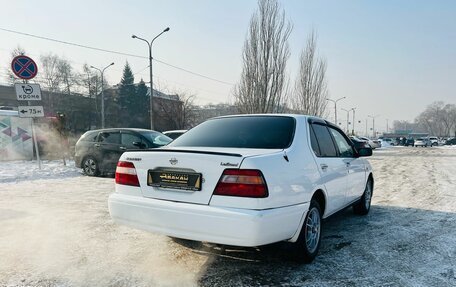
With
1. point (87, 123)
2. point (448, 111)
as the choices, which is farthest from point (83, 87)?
point (448, 111)

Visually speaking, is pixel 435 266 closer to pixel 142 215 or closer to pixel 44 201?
pixel 142 215

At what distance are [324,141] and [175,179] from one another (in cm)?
206

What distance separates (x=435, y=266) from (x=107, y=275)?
327 cm

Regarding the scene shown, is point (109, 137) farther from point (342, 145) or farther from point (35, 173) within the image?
point (342, 145)

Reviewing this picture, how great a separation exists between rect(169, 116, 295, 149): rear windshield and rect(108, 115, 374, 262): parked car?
0.01 meters

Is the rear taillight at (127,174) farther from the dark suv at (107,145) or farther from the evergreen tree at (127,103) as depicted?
the evergreen tree at (127,103)

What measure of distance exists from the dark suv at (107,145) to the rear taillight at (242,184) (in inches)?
281

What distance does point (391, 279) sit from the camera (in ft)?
10.3

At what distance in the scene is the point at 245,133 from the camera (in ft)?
12.6

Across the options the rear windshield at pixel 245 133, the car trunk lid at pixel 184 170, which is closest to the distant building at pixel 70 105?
the rear windshield at pixel 245 133

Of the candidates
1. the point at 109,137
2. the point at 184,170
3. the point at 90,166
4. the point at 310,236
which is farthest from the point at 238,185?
the point at 90,166

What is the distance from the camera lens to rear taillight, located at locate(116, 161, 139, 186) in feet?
11.3

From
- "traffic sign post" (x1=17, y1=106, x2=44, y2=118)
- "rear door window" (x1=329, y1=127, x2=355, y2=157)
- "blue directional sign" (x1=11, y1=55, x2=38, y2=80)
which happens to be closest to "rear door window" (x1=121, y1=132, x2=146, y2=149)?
"traffic sign post" (x1=17, y1=106, x2=44, y2=118)

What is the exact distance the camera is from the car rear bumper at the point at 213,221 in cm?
278
